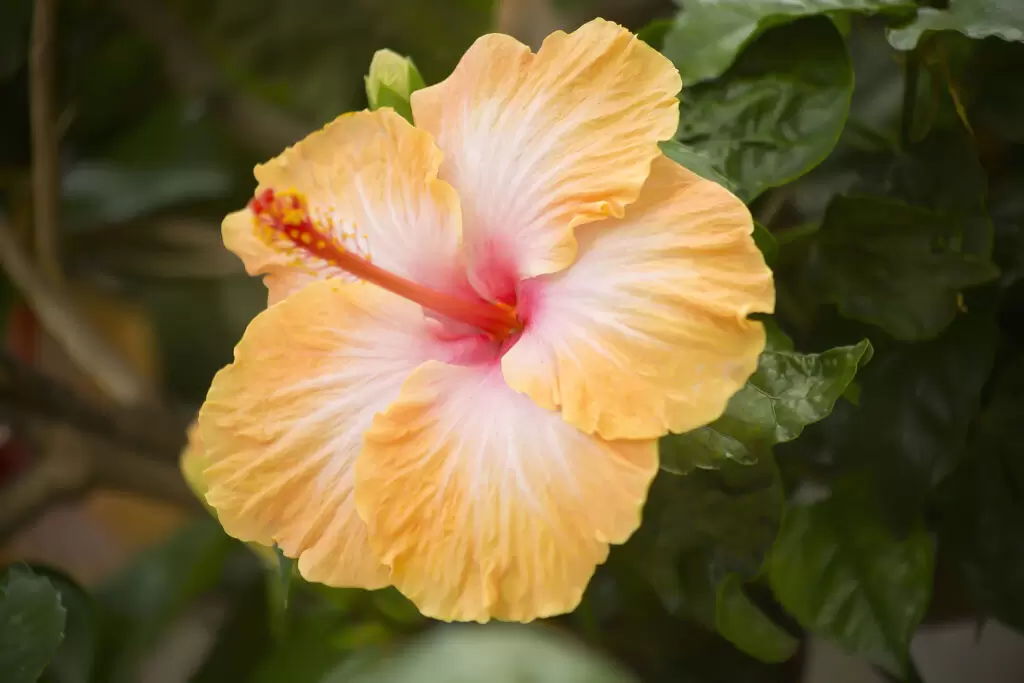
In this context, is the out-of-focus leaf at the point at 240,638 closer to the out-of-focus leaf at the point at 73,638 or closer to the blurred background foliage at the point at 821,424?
the blurred background foliage at the point at 821,424

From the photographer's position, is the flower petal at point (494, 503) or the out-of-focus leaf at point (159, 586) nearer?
the flower petal at point (494, 503)

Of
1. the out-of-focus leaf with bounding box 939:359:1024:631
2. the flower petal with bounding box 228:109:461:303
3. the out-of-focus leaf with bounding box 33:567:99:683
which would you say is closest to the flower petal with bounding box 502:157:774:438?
the flower petal with bounding box 228:109:461:303

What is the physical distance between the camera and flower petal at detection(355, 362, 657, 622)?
0.39 metres

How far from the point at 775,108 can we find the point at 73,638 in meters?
0.75

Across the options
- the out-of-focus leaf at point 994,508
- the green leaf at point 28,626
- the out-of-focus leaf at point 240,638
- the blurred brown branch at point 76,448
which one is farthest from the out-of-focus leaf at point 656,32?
the blurred brown branch at point 76,448

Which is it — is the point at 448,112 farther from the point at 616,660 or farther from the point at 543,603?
the point at 616,660

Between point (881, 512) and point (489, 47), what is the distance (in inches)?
17.6

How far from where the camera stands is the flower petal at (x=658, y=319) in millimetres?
383

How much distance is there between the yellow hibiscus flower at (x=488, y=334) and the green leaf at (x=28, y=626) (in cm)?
20

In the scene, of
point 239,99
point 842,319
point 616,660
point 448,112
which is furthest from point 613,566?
point 239,99

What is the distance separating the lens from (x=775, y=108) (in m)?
0.53

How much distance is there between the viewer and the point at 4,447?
155 centimetres

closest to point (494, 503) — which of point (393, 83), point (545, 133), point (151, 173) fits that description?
point (545, 133)

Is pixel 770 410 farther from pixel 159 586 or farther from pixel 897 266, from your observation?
pixel 159 586
